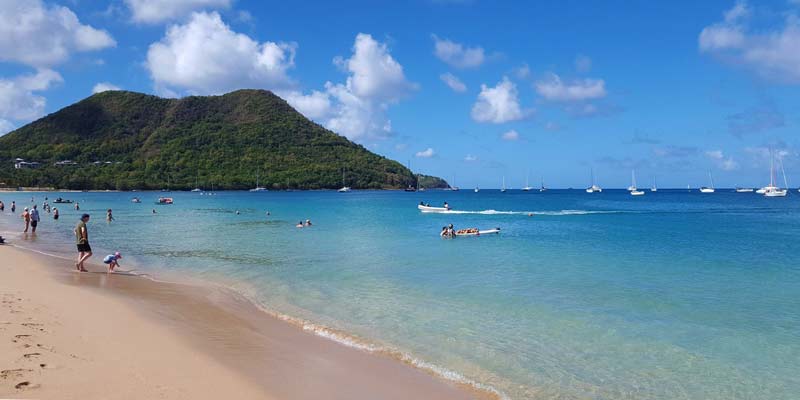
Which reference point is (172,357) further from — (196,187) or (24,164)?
(24,164)

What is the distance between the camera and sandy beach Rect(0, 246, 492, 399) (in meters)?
6.23

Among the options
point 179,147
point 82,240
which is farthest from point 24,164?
point 82,240

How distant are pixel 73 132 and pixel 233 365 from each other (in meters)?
186

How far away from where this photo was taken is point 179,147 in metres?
160

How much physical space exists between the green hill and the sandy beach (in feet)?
490

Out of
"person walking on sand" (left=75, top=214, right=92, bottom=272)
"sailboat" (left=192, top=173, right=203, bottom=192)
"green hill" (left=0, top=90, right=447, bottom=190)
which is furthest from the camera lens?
"green hill" (left=0, top=90, right=447, bottom=190)

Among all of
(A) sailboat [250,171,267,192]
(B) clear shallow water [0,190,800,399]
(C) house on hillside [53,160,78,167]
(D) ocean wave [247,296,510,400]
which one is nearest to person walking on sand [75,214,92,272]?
(B) clear shallow water [0,190,800,399]

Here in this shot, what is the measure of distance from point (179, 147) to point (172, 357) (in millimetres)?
166705

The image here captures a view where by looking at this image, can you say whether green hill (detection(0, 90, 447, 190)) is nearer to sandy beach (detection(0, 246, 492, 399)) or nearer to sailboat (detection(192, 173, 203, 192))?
sailboat (detection(192, 173, 203, 192))

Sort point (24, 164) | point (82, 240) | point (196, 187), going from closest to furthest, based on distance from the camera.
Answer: point (82, 240) → point (24, 164) → point (196, 187)

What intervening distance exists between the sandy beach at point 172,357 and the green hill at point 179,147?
14935 centimetres

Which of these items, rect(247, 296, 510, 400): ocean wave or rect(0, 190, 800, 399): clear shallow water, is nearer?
rect(247, 296, 510, 400): ocean wave

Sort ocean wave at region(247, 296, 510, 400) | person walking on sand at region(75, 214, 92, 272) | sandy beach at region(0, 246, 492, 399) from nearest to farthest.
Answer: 1. sandy beach at region(0, 246, 492, 399)
2. ocean wave at region(247, 296, 510, 400)
3. person walking on sand at region(75, 214, 92, 272)

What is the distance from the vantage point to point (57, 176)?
141250mm
